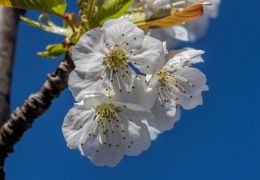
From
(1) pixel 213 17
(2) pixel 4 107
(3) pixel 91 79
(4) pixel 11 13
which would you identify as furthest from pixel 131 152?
(4) pixel 11 13

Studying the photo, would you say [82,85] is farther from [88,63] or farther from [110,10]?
[110,10]

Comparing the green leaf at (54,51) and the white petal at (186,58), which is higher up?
the green leaf at (54,51)

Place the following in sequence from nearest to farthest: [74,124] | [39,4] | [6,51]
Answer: [74,124] → [39,4] → [6,51]

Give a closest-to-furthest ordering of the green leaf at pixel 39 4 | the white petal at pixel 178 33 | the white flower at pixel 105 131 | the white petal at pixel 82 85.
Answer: the white petal at pixel 82 85 → the white flower at pixel 105 131 → the green leaf at pixel 39 4 → the white petal at pixel 178 33

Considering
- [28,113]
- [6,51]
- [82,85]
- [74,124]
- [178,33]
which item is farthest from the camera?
[6,51]

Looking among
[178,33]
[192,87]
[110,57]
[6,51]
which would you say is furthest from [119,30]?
[6,51]

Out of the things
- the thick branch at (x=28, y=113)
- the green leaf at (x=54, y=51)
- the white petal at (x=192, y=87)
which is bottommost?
the white petal at (x=192, y=87)

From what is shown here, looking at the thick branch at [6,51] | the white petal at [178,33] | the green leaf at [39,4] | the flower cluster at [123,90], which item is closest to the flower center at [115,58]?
the flower cluster at [123,90]

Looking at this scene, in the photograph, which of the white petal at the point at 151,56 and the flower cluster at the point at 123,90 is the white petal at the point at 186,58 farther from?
the white petal at the point at 151,56
